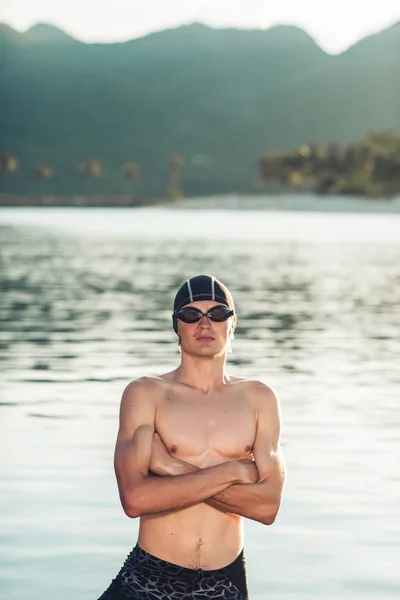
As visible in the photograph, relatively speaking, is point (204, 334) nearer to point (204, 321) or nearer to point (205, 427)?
point (204, 321)

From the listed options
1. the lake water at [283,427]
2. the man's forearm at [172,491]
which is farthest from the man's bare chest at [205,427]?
the lake water at [283,427]

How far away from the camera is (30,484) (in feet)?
33.1

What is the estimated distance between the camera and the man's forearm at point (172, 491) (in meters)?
5.02

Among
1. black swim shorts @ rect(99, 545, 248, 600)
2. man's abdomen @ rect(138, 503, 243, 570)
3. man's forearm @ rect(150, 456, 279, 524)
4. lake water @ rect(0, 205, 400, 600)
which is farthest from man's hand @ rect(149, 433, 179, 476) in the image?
lake water @ rect(0, 205, 400, 600)

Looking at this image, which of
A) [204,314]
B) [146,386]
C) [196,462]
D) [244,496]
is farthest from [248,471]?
[204,314]

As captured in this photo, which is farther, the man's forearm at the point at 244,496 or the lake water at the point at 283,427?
the lake water at the point at 283,427

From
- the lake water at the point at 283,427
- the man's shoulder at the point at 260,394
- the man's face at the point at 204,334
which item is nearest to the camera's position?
the man's face at the point at 204,334

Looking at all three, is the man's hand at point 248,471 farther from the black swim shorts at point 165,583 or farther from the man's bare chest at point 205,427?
the black swim shorts at point 165,583

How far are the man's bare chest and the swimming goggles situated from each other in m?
0.30

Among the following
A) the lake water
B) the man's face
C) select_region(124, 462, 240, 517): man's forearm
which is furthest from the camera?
the lake water

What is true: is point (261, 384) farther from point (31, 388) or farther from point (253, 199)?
point (253, 199)

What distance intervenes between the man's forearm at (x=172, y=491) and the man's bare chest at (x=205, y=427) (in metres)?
0.16

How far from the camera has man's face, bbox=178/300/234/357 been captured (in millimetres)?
5121

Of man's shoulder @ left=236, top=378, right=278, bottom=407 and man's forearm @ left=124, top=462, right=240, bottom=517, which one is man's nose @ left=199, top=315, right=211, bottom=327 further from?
man's forearm @ left=124, top=462, right=240, bottom=517
